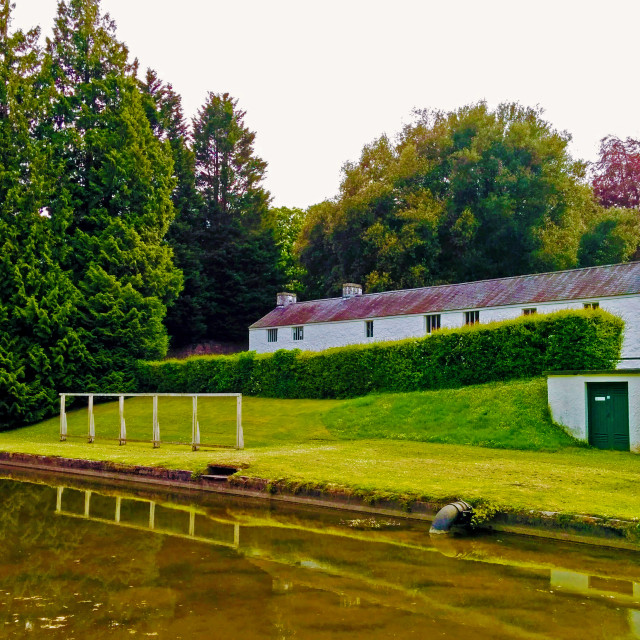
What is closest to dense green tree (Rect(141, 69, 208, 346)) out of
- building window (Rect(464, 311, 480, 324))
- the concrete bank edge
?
building window (Rect(464, 311, 480, 324))

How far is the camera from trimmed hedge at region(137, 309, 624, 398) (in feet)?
72.6

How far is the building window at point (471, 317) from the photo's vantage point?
34781mm

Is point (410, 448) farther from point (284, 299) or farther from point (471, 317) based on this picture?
point (284, 299)

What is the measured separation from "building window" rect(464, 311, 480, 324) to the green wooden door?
15636mm

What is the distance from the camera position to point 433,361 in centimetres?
2581

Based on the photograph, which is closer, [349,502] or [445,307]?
[349,502]

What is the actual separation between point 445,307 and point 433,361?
35.4 feet

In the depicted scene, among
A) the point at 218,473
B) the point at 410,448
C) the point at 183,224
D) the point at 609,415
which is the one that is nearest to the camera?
the point at 218,473

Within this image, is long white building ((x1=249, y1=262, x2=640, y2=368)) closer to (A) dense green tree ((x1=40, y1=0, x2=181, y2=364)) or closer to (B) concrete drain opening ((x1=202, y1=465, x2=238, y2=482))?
(A) dense green tree ((x1=40, y1=0, x2=181, y2=364))

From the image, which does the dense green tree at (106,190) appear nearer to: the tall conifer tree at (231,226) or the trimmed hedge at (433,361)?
the trimmed hedge at (433,361)

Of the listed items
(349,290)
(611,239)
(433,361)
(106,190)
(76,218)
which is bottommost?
(433,361)

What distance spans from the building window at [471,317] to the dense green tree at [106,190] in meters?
17.4

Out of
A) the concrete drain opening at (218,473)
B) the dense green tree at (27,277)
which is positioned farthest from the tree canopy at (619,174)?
the concrete drain opening at (218,473)

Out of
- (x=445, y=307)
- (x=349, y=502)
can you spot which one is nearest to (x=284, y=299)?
(x=445, y=307)
